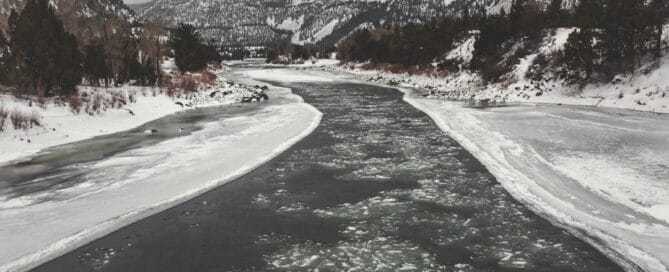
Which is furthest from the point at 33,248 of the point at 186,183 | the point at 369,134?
the point at 369,134

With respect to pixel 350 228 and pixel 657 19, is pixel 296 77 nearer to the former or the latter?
pixel 657 19

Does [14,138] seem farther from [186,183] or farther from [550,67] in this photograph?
[550,67]

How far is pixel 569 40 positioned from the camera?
86.6 feet

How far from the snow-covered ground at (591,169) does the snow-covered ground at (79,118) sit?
1200cm

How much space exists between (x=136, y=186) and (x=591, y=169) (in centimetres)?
947

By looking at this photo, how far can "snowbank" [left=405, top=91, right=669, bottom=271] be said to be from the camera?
682cm

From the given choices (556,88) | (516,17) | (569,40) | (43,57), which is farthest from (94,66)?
(516,17)

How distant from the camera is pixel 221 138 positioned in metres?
15.0

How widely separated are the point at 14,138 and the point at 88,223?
27.7ft

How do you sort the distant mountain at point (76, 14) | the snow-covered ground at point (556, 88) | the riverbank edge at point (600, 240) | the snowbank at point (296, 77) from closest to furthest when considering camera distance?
the riverbank edge at point (600, 240), the snow-covered ground at point (556, 88), the distant mountain at point (76, 14), the snowbank at point (296, 77)

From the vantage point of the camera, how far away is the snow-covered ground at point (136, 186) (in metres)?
6.88

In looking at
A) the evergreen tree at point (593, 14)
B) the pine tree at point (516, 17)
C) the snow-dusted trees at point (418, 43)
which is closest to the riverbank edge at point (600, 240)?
the evergreen tree at point (593, 14)

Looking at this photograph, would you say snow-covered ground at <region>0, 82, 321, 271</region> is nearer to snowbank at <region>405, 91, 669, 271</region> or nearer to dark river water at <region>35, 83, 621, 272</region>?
dark river water at <region>35, 83, 621, 272</region>

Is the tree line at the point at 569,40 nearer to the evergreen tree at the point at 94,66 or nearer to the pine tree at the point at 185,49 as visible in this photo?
the pine tree at the point at 185,49
